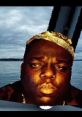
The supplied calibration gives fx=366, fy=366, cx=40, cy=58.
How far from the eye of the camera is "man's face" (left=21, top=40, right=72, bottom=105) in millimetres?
3676

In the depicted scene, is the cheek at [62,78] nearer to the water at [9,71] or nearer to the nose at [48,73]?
the nose at [48,73]

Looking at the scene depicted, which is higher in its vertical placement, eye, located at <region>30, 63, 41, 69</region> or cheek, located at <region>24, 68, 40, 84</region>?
eye, located at <region>30, 63, 41, 69</region>

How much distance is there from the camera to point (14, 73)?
3.93m

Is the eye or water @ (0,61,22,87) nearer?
the eye

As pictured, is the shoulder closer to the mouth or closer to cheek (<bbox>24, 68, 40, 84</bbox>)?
cheek (<bbox>24, 68, 40, 84</bbox>)

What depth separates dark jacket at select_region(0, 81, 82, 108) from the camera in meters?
3.77

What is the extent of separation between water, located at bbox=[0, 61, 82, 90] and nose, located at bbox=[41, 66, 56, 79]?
0.29 metres

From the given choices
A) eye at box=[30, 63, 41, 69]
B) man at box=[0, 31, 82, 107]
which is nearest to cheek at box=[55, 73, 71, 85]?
man at box=[0, 31, 82, 107]

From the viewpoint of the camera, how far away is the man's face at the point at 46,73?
3.68 meters

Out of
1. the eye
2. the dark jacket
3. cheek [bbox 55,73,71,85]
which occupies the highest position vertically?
the eye

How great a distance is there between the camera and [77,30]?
406 centimetres

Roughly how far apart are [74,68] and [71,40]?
0.32 meters

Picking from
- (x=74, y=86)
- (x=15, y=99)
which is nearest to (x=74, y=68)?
(x=74, y=86)

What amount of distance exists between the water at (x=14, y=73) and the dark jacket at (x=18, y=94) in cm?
5
